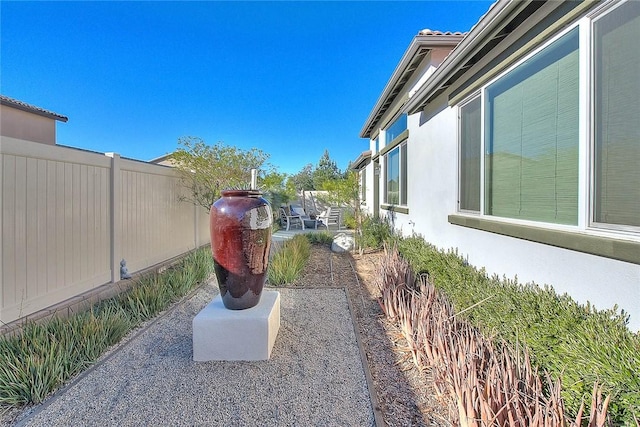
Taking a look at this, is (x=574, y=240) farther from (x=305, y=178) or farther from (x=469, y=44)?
(x=305, y=178)

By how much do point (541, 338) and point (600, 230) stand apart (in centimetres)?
92

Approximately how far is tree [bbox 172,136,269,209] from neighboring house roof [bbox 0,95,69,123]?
9559 millimetres

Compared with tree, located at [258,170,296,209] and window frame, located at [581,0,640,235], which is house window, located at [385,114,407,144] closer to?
tree, located at [258,170,296,209]

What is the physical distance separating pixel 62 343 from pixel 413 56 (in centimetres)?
719

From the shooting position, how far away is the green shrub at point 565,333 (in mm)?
1670

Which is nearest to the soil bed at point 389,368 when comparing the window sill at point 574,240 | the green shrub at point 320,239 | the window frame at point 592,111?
the window sill at point 574,240

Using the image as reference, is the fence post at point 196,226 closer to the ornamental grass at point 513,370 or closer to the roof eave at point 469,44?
the roof eave at point 469,44

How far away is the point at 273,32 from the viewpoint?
1019cm

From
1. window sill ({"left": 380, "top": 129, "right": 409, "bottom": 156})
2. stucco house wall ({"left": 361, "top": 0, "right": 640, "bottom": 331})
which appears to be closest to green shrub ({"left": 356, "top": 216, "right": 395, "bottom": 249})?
window sill ({"left": 380, "top": 129, "right": 409, "bottom": 156})

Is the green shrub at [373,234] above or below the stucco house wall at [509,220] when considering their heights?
below

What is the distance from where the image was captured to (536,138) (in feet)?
10.2

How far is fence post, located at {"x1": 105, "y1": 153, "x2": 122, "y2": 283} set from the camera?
538cm

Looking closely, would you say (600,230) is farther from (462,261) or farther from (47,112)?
(47,112)

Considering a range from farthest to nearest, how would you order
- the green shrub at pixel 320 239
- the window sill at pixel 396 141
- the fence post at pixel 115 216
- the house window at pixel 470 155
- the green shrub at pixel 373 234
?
the green shrub at pixel 320 239 < the green shrub at pixel 373 234 < the window sill at pixel 396 141 < the fence post at pixel 115 216 < the house window at pixel 470 155
